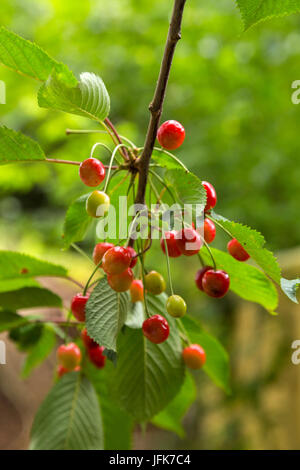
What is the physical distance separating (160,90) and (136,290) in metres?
0.22

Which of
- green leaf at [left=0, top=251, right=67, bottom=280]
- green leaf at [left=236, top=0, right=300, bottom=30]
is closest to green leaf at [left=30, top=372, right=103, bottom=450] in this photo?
green leaf at [left=0, top=251, right=67, bottom=280]

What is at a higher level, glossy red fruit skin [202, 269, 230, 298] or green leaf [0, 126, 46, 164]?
green leaf [0, 126, 46, 164]

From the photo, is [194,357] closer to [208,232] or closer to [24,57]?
[208,232]

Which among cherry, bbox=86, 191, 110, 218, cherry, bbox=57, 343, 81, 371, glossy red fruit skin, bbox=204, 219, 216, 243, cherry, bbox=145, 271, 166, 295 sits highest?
glossy red fruit skin, bbox=204, 219, 216, 243

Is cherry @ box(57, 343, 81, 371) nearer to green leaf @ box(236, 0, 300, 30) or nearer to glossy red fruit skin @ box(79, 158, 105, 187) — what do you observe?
glossy red fruit skin @ box(79, 158, 105, 187)

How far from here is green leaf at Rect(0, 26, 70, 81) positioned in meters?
0.41

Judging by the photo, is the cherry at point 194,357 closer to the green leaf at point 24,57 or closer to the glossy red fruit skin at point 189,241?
the glossy red fruit skin at point 189,241

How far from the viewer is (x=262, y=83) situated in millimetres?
2127

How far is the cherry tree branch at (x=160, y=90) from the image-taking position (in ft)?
1.17

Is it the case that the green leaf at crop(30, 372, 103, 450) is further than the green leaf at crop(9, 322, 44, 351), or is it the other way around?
the green leaf at crop(9, 322, 44, 351)

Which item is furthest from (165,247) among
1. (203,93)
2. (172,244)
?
(203,93)

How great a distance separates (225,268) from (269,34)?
2.08 m

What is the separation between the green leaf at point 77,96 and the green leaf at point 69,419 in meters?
0.36

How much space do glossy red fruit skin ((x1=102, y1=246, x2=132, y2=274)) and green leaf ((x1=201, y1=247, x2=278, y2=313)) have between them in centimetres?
12
